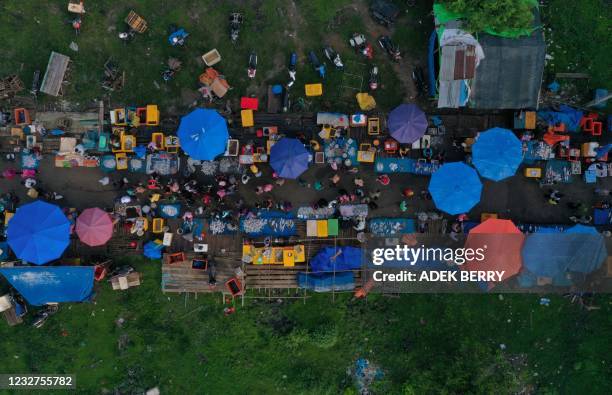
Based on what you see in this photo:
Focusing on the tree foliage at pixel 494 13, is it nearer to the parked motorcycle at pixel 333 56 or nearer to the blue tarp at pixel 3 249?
the parked motorcycle at pixel 333 56

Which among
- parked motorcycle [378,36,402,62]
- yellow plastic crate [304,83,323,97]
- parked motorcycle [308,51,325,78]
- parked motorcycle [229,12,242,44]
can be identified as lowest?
yellow plastic crate [304,83,323,97]

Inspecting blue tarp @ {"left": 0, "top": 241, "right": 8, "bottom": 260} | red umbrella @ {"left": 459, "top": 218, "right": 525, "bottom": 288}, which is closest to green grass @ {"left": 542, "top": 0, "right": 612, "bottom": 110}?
red umbrella @ {"left": 459, "top": 218, "right": 525, "bottom": 288}

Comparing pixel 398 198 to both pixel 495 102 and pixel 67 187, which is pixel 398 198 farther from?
pixel 67 187

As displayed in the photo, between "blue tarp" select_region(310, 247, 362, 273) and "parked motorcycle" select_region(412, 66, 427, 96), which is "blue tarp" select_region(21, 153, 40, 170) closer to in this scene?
"blue tarp" select_region(310, 247, 362, 273)

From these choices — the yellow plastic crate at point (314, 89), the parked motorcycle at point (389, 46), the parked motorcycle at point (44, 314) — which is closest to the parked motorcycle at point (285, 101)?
the yellow plastic crate at point (314, 89)

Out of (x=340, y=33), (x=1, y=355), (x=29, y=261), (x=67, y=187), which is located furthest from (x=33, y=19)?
(x=1, y=355)

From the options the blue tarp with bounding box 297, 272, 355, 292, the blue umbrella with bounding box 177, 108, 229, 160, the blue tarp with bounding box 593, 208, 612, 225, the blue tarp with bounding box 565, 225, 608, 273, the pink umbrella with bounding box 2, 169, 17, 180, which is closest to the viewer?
the blue umbrella with bounding box 177, 108, 229, 160

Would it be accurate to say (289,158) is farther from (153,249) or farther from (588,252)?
(588,252)
